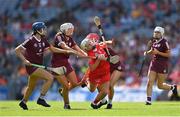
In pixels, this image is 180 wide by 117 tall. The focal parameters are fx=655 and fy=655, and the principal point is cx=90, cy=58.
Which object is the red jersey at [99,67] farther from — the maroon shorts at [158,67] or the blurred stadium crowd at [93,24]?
the blurred stadium crowd at [93,24]

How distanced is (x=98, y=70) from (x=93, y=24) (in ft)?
59.8

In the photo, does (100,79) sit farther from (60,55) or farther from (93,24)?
(93,24)

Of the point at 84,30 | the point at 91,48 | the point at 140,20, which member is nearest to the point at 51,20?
the point at 84,30

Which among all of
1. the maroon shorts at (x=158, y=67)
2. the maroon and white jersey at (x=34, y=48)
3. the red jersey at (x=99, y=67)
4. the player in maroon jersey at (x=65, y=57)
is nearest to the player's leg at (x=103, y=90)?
the red jersey at (x=99, y=67)

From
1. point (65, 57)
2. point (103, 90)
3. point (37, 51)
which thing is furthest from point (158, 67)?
point (37, 51)

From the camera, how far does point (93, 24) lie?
3478 cm

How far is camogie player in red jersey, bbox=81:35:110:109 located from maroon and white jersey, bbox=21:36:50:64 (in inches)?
40.2

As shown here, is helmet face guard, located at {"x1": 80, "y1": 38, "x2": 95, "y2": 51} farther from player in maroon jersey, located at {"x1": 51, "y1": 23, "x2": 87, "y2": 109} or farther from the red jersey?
player in maroon jersey, located at {"x1": 51, "y1": 23, "x2": 87, "y2": 109}

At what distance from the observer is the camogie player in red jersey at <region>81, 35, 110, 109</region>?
16516mm

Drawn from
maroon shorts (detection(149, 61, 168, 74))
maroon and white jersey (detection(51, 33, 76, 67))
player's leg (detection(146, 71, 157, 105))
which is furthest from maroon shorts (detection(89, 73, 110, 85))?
maroon shorts (detection(149, 61, 168, 74))

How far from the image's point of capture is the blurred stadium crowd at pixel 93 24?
31359 mm

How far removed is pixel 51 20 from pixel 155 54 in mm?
16928

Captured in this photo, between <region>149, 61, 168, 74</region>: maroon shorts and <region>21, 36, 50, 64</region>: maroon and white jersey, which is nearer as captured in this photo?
<region>21, 36, 50, 64</region>: maroon and white jersey

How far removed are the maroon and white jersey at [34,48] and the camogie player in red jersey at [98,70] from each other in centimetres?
102
